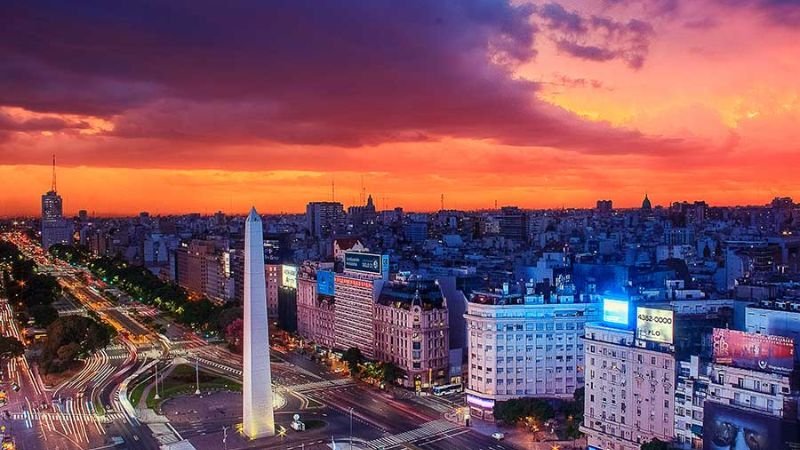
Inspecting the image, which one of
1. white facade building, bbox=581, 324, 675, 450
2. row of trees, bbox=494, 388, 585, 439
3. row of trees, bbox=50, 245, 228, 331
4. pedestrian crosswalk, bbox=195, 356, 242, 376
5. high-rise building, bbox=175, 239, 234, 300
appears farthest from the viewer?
high-rise building, bbox=175, 239, 234, 300

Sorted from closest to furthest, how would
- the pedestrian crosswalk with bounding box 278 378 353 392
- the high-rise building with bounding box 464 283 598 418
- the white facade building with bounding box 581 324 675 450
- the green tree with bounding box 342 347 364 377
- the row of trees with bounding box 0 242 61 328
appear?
the white facade building with bounding box 581 324 675 450
the high-rise building with bounding box 464 283 598 418
the pedestrian crosswalk with bounding box 278 378 353 392
the green tree with bounding box 342 347 364 377
the row of trees with bounding box 0 242 61 328

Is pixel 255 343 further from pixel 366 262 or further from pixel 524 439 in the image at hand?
pixel 366 262

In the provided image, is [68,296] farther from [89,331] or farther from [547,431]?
[547,431]

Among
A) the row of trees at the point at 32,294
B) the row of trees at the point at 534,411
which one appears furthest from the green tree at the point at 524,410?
the row of trees at the point at 32,294

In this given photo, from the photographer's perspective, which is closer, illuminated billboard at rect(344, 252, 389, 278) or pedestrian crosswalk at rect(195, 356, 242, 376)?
pedestrian crosswalk at rect(195, 356, 242, 376)

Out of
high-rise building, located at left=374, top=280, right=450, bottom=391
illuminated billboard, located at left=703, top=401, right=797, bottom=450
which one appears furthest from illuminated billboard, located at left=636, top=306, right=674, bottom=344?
high-rise building, located at left=374, top=280, right=450, bottom=391

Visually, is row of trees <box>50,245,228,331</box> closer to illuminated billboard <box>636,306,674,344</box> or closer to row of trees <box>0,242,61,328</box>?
row of trees <box>0,242,61,328</box>
